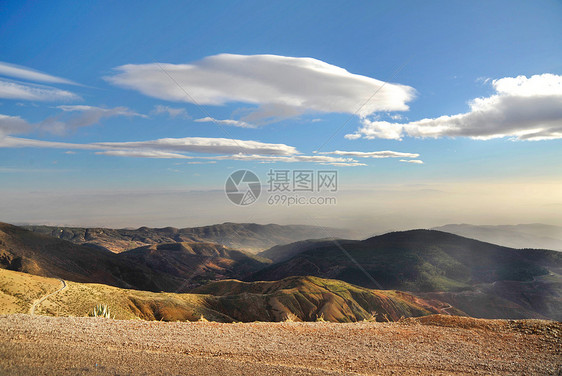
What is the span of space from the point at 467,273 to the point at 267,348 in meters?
180

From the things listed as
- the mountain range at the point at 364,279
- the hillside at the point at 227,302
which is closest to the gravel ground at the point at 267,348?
the hillside at the point at 227,302

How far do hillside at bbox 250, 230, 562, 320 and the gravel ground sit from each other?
11782 cm

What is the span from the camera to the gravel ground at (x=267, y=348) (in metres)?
10.8

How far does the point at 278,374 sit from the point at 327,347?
3.86m

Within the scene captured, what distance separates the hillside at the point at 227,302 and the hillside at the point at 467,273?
22.5 meters

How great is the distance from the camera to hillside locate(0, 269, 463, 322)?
41950mm

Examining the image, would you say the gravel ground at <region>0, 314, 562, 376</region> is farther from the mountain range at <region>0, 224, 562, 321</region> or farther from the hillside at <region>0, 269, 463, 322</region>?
the mountain range at <region>0, 224, 562, 321</region>

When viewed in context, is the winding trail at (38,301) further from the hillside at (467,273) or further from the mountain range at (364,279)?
the hillside at (467,273)

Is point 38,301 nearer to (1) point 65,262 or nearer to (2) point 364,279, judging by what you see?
(1) point 65,262

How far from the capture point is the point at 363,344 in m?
14.5

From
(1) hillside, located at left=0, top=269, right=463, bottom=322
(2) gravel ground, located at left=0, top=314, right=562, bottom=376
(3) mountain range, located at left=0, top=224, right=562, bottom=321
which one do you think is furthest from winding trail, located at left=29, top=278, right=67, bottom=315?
(3) mountain range, located at left=0, top=224, right=562, bottom=321

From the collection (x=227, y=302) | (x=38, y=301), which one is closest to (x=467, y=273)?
(x=227, y=302)

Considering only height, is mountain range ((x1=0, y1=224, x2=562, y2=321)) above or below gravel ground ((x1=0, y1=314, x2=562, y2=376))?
below

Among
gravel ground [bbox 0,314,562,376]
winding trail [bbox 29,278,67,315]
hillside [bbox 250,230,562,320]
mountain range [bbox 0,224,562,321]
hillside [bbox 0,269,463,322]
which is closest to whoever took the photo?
gravel ground [bbox 0,314,562,376]
